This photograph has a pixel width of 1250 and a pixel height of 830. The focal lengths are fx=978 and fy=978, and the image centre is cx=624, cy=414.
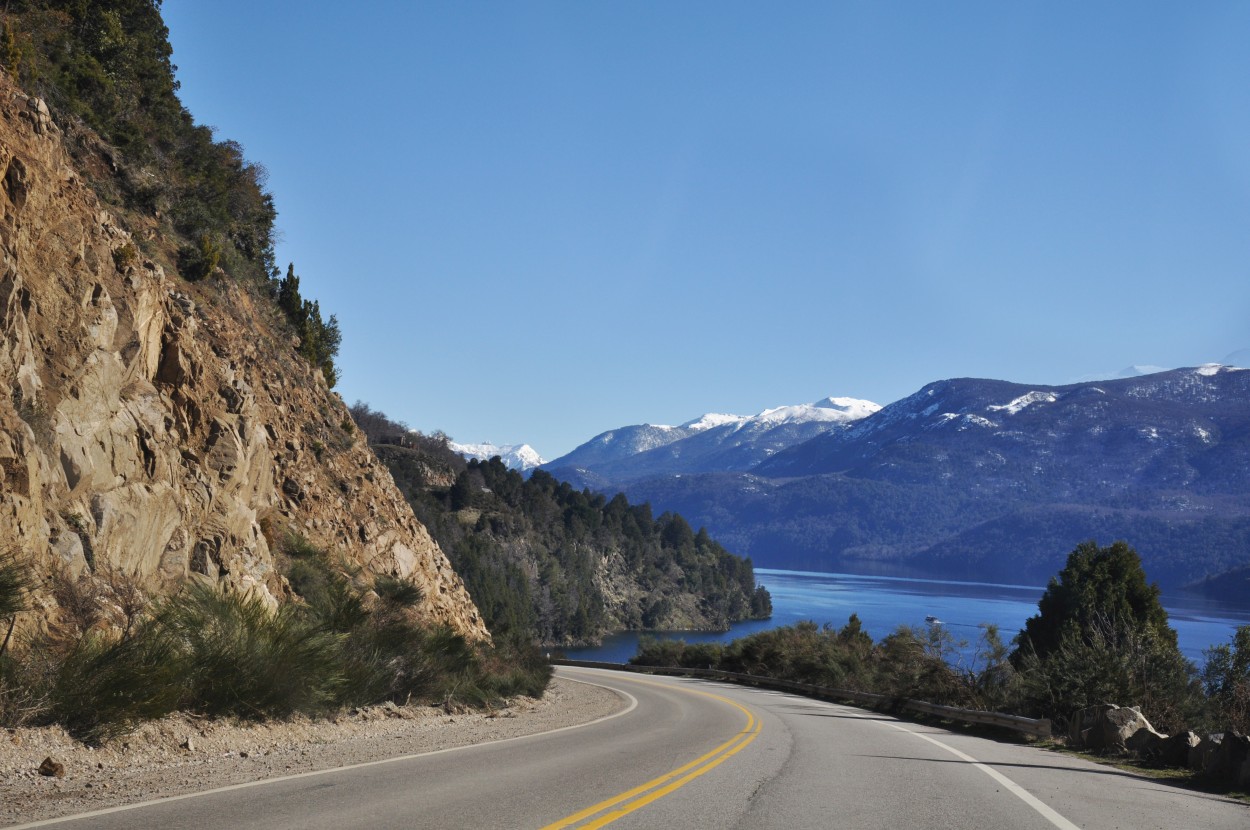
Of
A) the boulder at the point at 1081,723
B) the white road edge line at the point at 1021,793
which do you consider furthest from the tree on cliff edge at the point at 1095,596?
the white road edge line at the point at 1021,793

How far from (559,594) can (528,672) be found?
90.0 meters

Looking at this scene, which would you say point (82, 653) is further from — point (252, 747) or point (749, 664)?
point (749, 664)

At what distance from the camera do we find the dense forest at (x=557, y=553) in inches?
3895

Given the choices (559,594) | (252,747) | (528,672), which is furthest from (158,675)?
(559,594)

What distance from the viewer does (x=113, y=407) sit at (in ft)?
49.4

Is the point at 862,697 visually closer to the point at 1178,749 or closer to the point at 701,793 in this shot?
the point at 1178,749

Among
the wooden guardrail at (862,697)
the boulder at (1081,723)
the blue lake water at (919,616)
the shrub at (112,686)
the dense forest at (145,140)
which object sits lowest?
the blue lake water at (919,616)

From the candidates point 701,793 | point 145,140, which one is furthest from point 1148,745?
point 145,140

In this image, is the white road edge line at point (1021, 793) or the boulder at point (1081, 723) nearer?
the white road edge line at point (1021, 793)

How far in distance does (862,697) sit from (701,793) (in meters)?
21.2

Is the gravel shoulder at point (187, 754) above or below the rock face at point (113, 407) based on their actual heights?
below

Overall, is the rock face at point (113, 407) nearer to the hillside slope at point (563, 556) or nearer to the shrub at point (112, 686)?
the shrub at point (112, 686)

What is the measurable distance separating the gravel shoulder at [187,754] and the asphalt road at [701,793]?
51 centimetres

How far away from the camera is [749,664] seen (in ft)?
153
